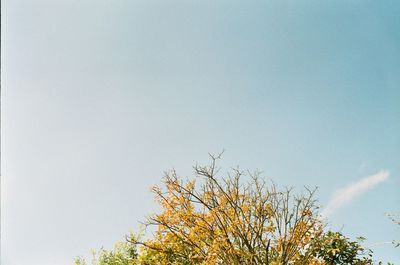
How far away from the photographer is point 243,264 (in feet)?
41.5

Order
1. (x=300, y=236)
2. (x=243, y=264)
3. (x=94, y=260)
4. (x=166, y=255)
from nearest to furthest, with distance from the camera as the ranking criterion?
1. (x=243, y=264)
2. (x=300, y=236)
3. (x=166, y=255)
4. (x=94, y=260)

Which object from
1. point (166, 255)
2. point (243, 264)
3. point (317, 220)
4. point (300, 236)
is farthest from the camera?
point (166, 255)

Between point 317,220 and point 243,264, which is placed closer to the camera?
point 243,264

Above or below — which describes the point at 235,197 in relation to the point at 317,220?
above

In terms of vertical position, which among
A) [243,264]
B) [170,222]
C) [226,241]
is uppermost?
[170,222]

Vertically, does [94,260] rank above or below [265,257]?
above

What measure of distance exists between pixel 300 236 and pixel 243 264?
9.96 ft

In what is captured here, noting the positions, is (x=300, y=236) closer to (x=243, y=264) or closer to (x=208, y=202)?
(x=243, y=264)

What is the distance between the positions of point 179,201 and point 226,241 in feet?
9.88

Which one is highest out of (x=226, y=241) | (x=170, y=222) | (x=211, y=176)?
(x=211, y=176)

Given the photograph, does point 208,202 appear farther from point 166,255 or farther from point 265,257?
point 166,255

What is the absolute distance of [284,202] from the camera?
15.0 metres

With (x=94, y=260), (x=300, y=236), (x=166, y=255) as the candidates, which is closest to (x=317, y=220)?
(x=300, y=236)

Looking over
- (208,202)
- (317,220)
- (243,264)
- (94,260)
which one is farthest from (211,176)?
(94,260)
